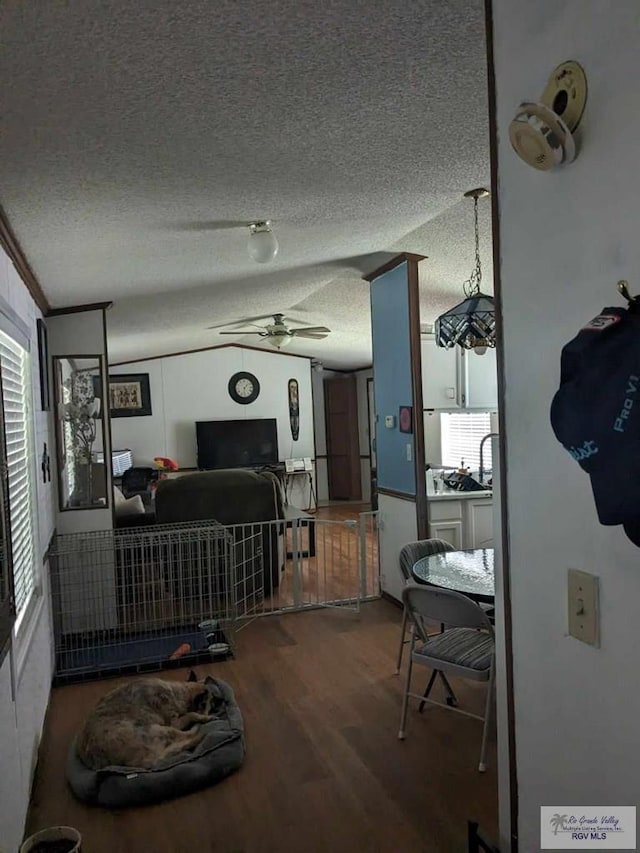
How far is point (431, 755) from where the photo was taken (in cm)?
276

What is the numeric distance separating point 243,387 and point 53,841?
8.03m

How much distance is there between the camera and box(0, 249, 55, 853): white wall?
2.01m

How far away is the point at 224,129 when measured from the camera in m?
1.90

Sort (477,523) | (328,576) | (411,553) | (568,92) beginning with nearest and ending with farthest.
A: (568,92) < (411,553) < (477,523) < (328,576)

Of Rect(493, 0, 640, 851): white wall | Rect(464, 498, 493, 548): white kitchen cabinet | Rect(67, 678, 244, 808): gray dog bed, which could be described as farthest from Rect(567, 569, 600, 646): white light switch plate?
Rect(464, 498, 493, 548): white kitchen cabinet

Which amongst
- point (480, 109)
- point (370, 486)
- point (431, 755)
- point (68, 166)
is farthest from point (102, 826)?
point (370, 486)

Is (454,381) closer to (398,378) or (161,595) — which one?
(398,378)

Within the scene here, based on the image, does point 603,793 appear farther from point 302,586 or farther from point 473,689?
point 302,586

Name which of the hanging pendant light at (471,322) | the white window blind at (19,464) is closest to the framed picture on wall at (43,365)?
the white window blind at (19,464)

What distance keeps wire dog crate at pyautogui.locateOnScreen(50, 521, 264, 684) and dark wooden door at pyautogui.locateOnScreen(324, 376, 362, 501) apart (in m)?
5.94

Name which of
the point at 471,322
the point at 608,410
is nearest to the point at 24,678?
the point at 608,410

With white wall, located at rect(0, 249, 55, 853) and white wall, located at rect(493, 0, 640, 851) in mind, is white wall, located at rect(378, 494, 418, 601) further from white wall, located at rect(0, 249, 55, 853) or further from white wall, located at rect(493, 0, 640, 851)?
white wall, located at rect(493, 0, 640, 851)

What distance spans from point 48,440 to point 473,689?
9.83 ft

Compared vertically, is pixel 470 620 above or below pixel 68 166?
below
